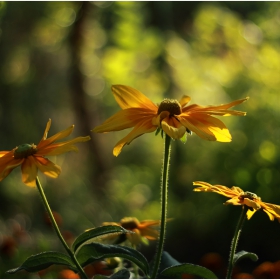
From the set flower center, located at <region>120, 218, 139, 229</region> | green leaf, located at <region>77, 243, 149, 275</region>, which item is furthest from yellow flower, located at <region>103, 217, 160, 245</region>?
green leaf, located at <region>77, 243, 149, 275</region>

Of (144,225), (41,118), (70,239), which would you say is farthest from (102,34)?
(144,225)

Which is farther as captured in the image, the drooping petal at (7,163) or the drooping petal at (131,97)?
the drooping petal at (131,97)

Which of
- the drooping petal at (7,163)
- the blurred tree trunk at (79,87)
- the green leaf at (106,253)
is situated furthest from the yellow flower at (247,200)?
the blurred tree trunk at (79,87)

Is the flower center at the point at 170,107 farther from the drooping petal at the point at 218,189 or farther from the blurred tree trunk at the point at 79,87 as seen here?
the blurred tree trunk at the point at 79,87

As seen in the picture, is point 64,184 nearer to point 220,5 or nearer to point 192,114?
point 220,5

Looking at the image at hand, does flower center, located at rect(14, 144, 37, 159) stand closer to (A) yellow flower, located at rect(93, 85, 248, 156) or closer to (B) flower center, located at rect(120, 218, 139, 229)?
(A) yellow flower, located at rect(93, 85, 248, 156)

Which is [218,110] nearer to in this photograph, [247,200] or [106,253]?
[247,200]
